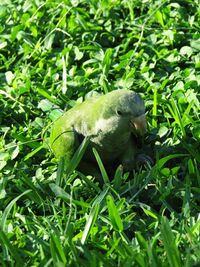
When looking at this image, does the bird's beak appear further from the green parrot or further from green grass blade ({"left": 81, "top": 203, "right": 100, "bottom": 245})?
green grass blade ({"left": 81, "top": 203, "right": 100, "bottom": 245})

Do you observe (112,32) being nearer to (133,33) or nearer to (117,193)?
(133,33)

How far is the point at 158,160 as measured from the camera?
3.88m

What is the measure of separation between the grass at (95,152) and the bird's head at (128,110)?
267mm

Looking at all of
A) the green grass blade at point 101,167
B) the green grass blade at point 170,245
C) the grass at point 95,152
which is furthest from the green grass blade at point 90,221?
the green grass blade at point 170,245

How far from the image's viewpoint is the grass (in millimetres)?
3373

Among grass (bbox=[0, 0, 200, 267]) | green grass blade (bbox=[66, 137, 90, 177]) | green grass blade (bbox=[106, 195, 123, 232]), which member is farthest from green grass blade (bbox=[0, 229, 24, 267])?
green grass blade (bbox=[66, 137, 90, 177])

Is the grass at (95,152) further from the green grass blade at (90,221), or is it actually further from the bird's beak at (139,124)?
the bird's beak at (139,124)

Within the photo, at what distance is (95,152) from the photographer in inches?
147

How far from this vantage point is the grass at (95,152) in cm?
337

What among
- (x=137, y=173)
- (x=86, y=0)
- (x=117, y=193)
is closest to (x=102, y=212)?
(x=117, y=193)

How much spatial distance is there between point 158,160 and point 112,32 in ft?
5.89

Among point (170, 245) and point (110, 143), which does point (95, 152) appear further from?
point (170, 245)

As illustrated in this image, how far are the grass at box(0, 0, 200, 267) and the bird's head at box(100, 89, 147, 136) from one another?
267 millimetres

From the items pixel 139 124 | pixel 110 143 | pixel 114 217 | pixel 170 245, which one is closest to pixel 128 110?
pixel 139 124
